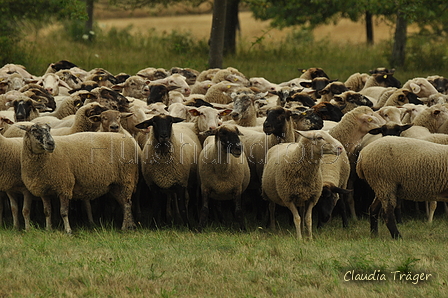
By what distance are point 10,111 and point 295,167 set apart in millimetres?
5146

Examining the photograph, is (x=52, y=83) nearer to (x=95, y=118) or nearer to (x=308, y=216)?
(x=95, y=118)

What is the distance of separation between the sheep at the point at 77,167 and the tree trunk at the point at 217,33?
9.89 meters

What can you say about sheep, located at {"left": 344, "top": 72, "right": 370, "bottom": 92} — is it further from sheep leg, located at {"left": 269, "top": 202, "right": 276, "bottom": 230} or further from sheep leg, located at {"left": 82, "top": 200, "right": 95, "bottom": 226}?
sheep leg, located at {"left": 82, "top": 200, "right": 95, "bottom": 226}

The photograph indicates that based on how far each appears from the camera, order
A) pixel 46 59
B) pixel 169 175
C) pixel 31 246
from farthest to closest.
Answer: pixel 46 59 → pixel 169 175 → pixel 31 246

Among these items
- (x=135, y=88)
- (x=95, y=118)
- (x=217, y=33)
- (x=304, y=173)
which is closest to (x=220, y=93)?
(x=135, y=88)

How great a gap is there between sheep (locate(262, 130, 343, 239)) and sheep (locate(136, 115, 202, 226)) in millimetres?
1280

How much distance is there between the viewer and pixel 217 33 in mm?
18891

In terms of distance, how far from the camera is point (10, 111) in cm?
1103

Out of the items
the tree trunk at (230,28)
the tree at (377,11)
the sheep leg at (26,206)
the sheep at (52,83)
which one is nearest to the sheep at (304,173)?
the sheep leg at (26,206)

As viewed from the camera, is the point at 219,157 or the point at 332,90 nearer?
the point at 219,157

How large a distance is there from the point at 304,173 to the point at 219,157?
3.57 ft

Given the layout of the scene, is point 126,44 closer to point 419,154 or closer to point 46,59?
point 46,59

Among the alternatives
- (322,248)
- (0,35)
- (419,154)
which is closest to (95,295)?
(322,248)

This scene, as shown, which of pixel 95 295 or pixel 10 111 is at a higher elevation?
pixel 10 111
